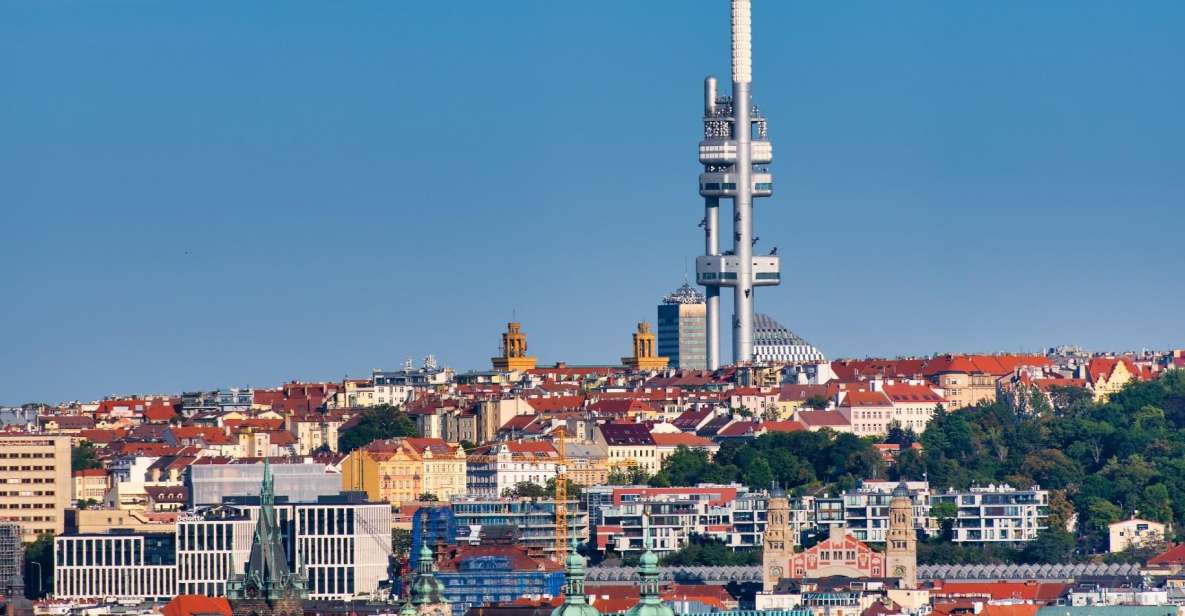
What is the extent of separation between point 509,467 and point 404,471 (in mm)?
2907

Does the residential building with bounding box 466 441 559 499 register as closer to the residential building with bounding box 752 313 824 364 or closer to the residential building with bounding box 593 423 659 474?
the residential building with bounding box 593 423 659 474

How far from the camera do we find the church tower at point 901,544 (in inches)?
4253

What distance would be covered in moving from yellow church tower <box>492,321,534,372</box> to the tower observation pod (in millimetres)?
7571

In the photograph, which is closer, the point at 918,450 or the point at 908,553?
the point at 908,553

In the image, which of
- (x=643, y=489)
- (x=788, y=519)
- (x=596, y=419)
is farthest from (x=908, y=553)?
(x=596, y=419)

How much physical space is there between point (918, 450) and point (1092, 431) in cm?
503

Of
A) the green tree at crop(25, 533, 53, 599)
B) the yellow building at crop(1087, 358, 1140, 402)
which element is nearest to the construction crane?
the green tree at crop(25, 533, 53, 599)

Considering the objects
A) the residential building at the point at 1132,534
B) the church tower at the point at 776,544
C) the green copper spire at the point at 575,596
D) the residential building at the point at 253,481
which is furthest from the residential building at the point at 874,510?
the green copper spire at the point at 575,596

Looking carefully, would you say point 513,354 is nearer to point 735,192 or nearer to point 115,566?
point 735,192

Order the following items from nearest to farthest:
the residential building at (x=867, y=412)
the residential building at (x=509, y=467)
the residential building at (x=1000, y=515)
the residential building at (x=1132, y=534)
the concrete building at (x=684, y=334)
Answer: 1. the residential building at (x=1132, y=534)
2. the residential building at (x=1000, y=515)
3. the residential building at (x=509, y=467)
4. the residential building at (x=867, y=412)
5. the concrete building at (x=684, y=334)

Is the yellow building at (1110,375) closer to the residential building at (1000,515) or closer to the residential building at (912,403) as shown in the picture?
the residential building at (912,403)

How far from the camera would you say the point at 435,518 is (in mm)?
114062

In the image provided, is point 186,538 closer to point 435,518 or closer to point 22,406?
point 435,518

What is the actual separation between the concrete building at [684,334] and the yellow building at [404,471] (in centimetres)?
4107
